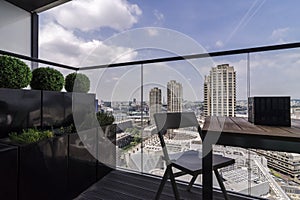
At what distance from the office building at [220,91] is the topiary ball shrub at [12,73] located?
183 centimetres

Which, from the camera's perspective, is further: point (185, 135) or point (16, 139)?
point (185, 135)

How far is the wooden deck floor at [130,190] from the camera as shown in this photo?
5.91 feet

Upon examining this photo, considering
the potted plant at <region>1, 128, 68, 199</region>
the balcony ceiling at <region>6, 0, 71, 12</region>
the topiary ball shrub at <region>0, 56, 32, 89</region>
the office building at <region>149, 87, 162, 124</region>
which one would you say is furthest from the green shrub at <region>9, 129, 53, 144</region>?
the balcony ceiling at <region>6, 0, 71, 12</region>

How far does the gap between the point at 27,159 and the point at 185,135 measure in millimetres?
1396

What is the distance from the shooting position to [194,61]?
2092 millimetres

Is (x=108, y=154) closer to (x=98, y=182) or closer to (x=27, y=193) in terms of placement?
(x=98, y=182)

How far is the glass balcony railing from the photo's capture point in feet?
5.44


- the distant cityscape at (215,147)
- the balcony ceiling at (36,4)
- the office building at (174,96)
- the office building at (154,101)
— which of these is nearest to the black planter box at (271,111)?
the distant cityscape at (215,147)

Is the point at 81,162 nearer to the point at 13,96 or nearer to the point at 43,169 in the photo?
the point at 43,169

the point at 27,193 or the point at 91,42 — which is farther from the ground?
the point at 91,42

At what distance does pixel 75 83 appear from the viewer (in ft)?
8.32

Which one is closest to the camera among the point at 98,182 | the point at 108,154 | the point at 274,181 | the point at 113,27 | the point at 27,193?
the point at 27,193

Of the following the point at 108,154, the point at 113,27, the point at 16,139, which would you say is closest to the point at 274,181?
the point at 108,154

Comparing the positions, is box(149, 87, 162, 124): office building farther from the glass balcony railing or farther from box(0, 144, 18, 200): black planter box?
box(0, 144, 18, 200): black planter box
